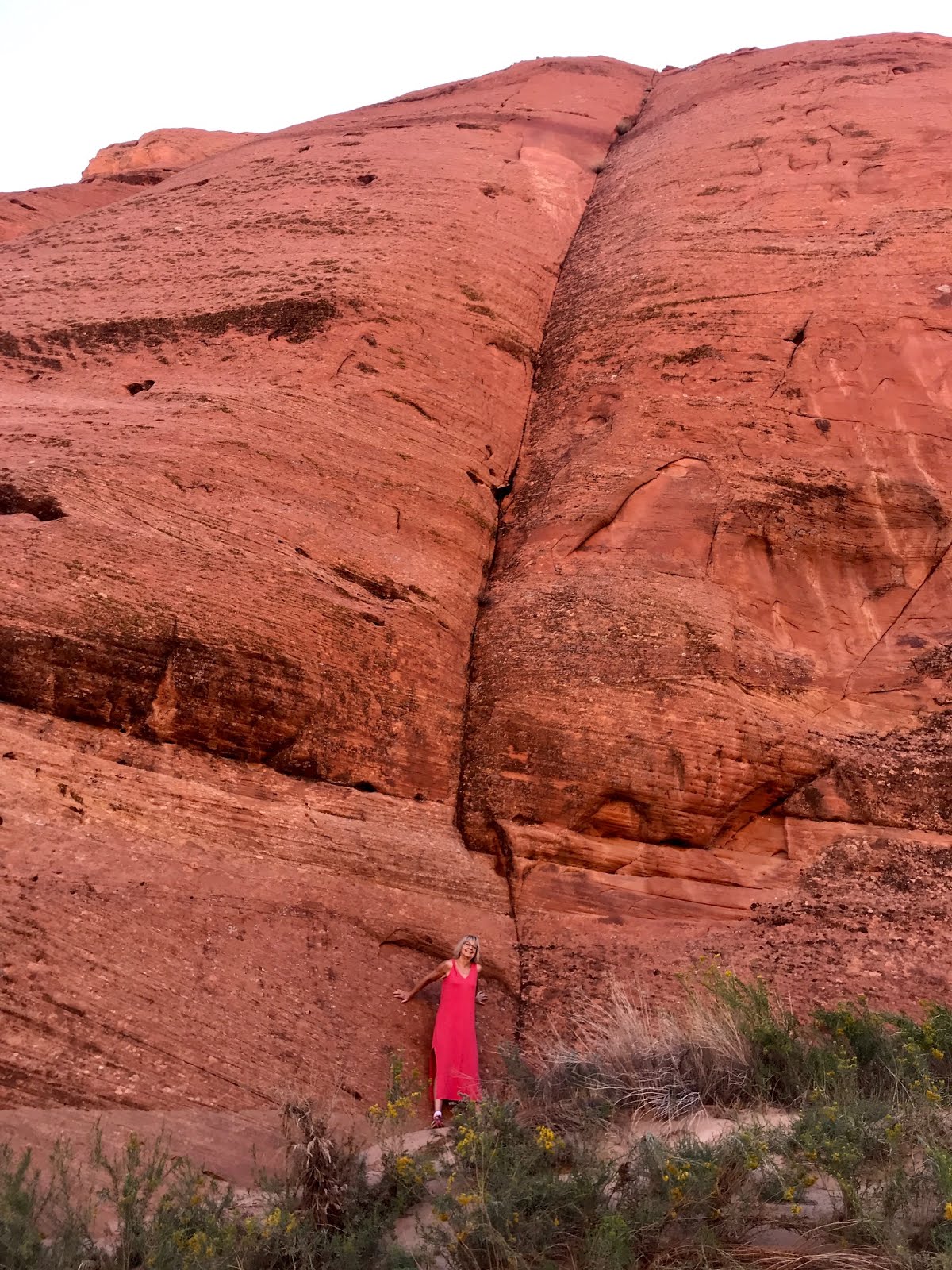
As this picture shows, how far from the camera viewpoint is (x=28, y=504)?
6.95 meters

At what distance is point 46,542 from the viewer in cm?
663

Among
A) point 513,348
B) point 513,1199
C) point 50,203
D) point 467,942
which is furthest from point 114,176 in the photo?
point 513,1199

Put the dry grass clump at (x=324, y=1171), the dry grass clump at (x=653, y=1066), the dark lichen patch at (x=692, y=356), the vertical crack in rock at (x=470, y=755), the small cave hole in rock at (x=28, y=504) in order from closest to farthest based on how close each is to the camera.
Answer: the dry grass clump at (x=324, y=1171) → the dry grass clump at (x=653, y=1066) → the vertical crack in rock at (x=470, y=755) → the small cave hole in rock at (x=28, y=504) → the dark lichen patch at (x=692, y=356)

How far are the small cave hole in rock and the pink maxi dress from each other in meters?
3.81

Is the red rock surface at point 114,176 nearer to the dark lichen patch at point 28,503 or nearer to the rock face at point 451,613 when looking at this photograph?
the rock face at point 451,613

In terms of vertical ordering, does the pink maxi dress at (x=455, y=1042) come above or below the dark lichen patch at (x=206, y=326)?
below

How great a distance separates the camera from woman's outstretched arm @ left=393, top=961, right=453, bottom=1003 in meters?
5.97

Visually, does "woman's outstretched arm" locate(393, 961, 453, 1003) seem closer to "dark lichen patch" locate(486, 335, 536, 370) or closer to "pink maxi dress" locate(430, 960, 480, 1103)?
"pink maxi dress" locate(430, 960, 480, 1103)

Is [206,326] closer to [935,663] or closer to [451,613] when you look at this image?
[451,613]

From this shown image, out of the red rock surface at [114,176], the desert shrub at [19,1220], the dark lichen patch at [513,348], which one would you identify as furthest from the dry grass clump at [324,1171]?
the red rock surface at [114,176]

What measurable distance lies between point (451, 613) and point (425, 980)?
286cm

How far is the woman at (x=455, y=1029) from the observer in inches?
218

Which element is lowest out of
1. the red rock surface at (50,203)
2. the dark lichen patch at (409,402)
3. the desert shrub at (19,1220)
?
the desert shrub at (19,1220)

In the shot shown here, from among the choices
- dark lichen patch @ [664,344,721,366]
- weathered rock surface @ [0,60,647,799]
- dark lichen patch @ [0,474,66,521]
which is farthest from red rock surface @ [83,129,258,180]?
dark lichen patch @ [0,474,66,521]
